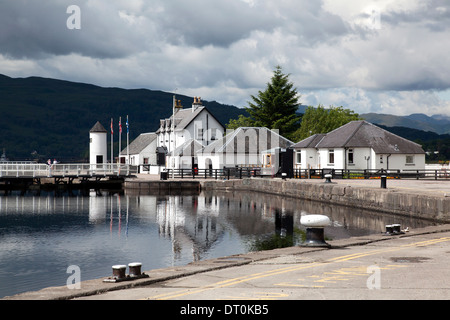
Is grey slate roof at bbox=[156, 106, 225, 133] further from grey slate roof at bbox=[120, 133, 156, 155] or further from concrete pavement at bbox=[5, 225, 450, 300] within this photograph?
concrete pavement at bbox=[5, 225, 450, 300]

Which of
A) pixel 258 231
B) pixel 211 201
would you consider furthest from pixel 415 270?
pixel 211 201

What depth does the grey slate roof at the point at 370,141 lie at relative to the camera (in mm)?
60409

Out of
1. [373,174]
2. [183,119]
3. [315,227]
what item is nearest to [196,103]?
[183,119]

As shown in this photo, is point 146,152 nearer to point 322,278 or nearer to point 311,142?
point 311,142

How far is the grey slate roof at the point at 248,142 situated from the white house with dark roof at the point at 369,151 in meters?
8.87

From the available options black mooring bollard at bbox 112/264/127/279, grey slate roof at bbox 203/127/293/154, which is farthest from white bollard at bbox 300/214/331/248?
grey slate roof at bbox 203/127/293/154

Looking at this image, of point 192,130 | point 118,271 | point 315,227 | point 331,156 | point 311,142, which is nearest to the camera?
point 118,271

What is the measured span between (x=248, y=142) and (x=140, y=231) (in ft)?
146

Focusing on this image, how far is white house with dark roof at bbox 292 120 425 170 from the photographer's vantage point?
6006 cm

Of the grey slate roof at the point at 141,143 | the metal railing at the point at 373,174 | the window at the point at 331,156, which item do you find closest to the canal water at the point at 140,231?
the metal railing at the point at 373,174

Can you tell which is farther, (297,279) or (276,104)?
(276,104)

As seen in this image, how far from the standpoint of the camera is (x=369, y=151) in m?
60.8

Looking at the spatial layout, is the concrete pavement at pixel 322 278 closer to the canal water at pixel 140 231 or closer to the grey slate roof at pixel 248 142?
the canal water at pixel 140 231

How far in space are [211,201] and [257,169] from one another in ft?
61.2
